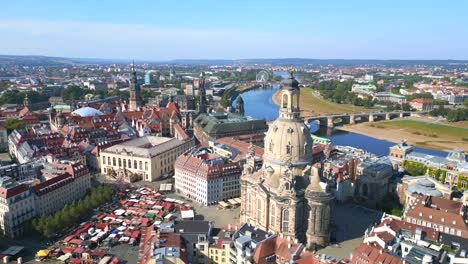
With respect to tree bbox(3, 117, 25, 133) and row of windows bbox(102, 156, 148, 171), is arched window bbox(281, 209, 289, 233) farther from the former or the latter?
tree bbox(3, 117, 25, 133)

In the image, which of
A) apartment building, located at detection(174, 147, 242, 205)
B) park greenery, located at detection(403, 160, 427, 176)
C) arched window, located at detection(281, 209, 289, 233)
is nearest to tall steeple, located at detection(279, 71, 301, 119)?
arched window, located at detection(281, 209, 289, 233)

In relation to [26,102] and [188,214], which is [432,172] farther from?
[26,102]

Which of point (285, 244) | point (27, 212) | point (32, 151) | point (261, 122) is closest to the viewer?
point (285, 244)

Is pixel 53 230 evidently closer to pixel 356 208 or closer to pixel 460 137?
pixel 356 208

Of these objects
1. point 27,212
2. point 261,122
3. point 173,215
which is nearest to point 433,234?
point 173,215

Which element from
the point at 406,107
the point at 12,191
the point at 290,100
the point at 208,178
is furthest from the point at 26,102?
the point at 406,107

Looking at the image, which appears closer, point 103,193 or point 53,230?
point 53,230
